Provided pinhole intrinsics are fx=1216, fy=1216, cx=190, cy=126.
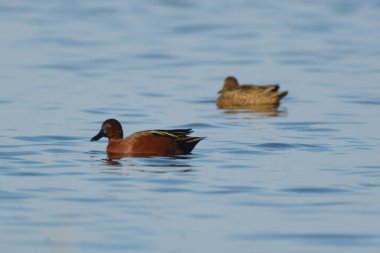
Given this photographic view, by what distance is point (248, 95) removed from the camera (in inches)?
807

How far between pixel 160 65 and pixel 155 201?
42.5 feet

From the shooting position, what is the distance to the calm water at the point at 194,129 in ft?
33.8

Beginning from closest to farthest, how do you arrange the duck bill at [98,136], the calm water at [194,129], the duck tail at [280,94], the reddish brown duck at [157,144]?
the calm water at [194,129] < the reddish brown duck at [157,144] < the duck bill at [98,136] < the duck tail at [280,94]

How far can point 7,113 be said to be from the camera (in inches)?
704

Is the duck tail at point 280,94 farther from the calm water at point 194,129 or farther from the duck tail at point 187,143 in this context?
the duck tail at point 187,143

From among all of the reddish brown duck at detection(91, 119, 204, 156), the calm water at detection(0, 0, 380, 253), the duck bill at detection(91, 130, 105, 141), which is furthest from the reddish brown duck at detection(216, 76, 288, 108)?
the reddish brown duck at detection(91, 119, 204, 156)

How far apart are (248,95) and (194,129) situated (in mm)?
3649

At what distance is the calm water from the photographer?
33.8 feet

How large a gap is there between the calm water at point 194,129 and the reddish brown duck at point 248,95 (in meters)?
0.33

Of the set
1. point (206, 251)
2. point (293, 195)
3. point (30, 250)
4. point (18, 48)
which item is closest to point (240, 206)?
point (293, 195)

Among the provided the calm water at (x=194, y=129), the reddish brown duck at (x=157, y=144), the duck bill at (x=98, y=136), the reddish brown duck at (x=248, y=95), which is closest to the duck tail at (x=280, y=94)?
the reddish brown duck at (x=248, y=95)

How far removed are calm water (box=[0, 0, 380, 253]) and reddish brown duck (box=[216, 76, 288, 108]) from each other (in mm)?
328

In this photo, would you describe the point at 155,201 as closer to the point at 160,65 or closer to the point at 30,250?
the point at 30,250

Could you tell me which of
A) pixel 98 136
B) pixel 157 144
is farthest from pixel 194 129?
pixel 157 144
